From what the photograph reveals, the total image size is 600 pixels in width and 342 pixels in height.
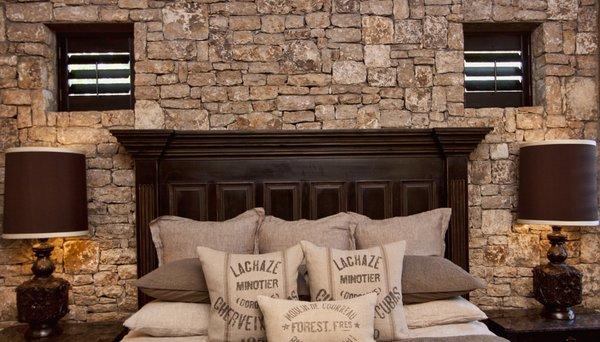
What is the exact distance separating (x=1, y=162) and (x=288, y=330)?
2.28 meters

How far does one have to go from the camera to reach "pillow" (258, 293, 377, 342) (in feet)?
6.23

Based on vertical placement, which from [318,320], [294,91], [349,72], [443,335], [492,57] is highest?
[492,57]

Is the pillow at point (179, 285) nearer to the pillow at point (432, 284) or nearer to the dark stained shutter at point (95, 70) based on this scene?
the pillow at point (432, 284)

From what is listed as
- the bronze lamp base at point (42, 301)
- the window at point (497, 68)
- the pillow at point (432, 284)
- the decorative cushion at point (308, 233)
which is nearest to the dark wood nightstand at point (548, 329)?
the pillow at point (432, 284)

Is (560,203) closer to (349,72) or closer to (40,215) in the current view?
(349,72)

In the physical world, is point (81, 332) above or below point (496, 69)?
below

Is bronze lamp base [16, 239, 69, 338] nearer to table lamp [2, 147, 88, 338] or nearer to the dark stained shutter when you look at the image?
table lamp [2, 147, 88, 338]

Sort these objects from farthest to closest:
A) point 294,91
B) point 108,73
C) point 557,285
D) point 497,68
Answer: point 497,68 < point 108,73 < point 294,91 < point 557,285

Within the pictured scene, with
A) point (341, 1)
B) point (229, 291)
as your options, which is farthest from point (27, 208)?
point (341, 1)

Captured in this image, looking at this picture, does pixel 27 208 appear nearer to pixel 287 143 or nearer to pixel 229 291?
pixel 229 291

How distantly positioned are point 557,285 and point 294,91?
1960mm

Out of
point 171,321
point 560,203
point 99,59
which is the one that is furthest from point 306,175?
point 99,59

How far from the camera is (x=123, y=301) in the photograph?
10.0ft

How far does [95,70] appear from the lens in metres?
3.22
